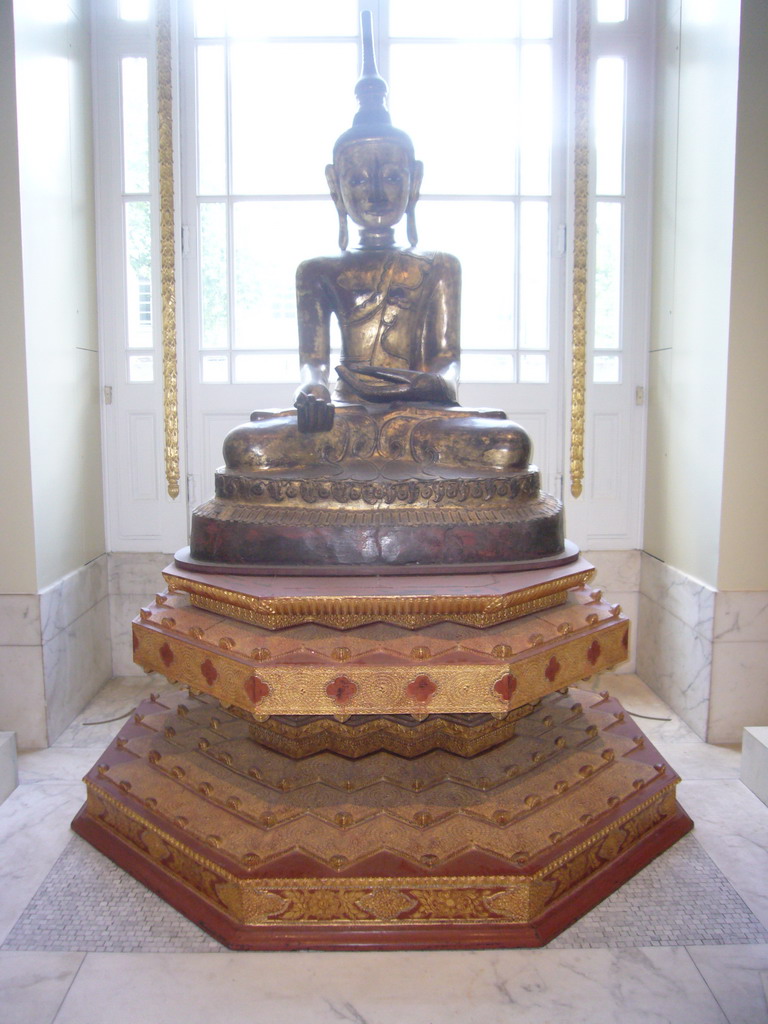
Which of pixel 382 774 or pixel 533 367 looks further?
pixel 533 367

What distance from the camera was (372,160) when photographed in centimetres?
332

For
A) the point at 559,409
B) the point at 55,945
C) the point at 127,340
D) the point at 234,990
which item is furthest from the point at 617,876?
the point at 127,340

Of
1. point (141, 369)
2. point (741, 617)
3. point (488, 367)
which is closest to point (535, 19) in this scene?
point (488, 367)

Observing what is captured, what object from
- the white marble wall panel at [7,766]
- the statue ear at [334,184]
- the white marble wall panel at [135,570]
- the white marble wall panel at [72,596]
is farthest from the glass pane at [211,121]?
the white marble wall panel at [7,766]

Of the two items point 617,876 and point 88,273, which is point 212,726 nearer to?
point 617,876

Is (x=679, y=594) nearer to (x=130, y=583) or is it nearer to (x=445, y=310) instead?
(x=445, y=310)

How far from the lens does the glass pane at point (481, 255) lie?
14.2ft

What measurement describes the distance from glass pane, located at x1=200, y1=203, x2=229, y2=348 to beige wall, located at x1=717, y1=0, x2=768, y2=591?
2.40 metres

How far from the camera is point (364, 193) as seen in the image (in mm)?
3377

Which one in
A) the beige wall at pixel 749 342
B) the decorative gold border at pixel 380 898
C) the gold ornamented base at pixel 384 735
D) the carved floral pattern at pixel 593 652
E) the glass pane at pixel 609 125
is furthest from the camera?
the glass pane at pixel 609 125

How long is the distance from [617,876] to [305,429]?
5.43 feet

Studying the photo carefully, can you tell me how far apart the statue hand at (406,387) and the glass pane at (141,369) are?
1.56m

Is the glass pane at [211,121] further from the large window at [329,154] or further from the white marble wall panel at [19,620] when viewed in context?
the white marble wall panel at [19,620]

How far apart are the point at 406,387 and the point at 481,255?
1.60 meters
